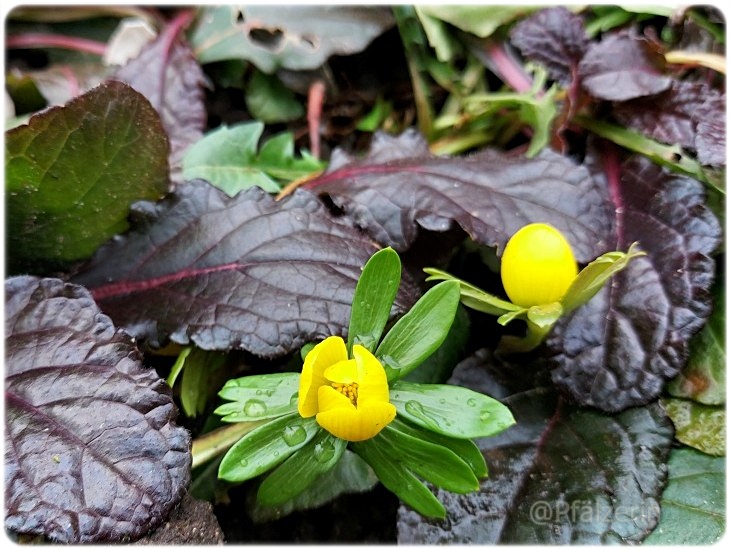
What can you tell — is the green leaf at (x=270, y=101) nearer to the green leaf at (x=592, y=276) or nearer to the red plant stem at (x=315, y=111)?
the red plant stem at (x=315, y=111)

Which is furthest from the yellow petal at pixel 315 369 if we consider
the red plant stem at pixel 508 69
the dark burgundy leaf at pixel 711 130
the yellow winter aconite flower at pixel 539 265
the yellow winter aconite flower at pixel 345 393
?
the red plant stem at pixel 508 69

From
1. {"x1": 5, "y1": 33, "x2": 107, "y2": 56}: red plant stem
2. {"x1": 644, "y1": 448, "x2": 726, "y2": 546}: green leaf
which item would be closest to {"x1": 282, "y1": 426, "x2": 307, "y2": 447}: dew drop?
{"x1": 644, "y1": 448, "x2": 726, "y2": 546}: green leaf

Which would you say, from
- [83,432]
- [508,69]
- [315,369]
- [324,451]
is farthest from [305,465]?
[508,69]

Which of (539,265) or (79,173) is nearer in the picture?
(539,265)

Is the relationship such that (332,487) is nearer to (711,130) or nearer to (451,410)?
(451,410)

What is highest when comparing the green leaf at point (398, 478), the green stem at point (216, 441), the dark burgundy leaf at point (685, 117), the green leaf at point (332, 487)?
the dark burgundy leaf at point (685, 117)
